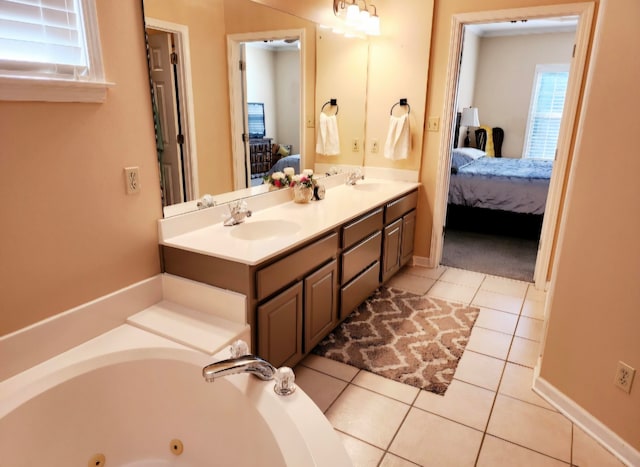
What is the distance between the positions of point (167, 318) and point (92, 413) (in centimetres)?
45

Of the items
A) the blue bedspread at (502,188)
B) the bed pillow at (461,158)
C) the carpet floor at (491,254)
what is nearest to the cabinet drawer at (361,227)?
the carpet floor at (491,254)

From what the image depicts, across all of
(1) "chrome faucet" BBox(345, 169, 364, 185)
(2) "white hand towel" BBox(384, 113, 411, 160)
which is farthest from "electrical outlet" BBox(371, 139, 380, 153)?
(1) "chrome faucet" BBox(345, 169, 364, 185)

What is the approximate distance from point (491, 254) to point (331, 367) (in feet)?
8.58

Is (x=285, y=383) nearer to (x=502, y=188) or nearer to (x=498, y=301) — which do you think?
(x=498, y=301)

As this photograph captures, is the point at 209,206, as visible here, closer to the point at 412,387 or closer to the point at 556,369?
the point at 412,387

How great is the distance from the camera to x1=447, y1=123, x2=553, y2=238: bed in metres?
4.59

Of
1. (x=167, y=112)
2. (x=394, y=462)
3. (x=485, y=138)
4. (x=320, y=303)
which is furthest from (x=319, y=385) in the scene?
(x=485, y=138)

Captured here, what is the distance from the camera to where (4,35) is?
4.24 ft

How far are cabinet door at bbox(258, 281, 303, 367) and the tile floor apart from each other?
238 millimetres

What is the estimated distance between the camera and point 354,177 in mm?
3623

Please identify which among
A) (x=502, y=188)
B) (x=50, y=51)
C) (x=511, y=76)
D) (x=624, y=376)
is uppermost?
(x=511, y=76)

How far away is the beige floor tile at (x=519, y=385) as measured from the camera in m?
2.13

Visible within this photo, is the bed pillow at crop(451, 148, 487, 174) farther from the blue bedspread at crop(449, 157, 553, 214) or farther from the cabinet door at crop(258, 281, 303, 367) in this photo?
the cabinet door at crop(258, 281, 303, 367)

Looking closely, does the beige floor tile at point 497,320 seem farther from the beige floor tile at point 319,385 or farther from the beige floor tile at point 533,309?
the beige floor tile at point 319,385
